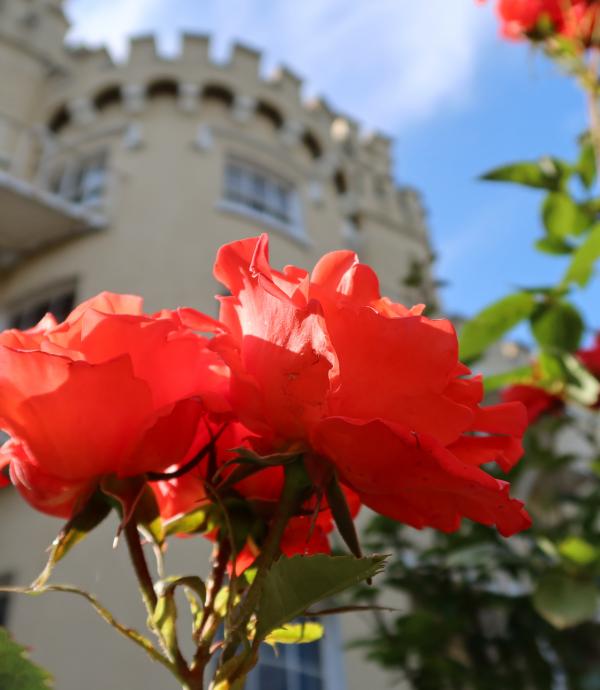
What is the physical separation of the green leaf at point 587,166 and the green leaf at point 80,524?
1435 millimetres

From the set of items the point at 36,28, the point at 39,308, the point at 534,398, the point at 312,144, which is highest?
the point at 36,28

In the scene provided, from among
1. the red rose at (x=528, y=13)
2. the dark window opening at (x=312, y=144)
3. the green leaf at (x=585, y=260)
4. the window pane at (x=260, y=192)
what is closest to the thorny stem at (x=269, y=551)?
the green leaf at (x=585, y=260)

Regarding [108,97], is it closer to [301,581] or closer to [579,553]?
[579,553]

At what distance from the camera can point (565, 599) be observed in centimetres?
181

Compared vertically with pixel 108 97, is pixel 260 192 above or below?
below

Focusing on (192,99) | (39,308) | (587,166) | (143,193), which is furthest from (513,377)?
(192,99)

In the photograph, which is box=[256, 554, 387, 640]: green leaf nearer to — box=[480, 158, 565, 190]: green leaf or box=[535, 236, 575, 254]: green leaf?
box=[480, 158, 565, 190]: green leaf

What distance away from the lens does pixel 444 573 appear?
299 cm

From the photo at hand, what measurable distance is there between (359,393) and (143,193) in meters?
6.60

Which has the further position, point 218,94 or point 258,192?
point 218,94

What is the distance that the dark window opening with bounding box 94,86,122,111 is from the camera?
26.2 feet

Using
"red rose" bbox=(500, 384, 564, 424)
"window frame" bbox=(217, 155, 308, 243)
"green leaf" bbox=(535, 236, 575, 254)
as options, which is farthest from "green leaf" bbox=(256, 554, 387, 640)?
"window frame" bbox=(217, 155, 308, 243)

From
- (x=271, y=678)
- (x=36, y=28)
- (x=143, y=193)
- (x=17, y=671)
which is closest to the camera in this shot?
(x=17, y=671)

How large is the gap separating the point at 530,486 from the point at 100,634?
118 inches
